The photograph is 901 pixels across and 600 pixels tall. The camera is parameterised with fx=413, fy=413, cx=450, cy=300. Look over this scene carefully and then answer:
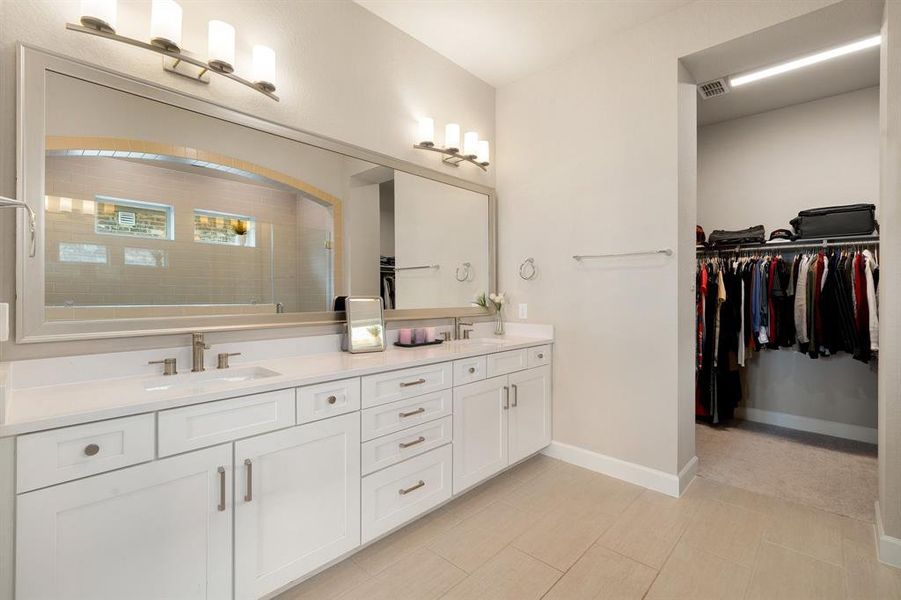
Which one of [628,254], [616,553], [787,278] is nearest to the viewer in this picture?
[616,553]

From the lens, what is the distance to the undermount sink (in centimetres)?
158

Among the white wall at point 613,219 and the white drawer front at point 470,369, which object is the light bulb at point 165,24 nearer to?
the white drawer front at point 470,369

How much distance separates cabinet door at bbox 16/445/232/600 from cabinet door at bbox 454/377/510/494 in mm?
1176

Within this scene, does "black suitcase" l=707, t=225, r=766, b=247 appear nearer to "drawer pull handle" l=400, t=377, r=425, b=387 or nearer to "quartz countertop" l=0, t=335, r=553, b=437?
"quartz countertop" l=0, t=335, r=553, b=437

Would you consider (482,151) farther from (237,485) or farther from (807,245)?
(807,245)

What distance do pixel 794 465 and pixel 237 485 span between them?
11.5 feet

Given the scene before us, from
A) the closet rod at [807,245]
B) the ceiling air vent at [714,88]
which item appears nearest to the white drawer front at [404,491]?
the ceiling air vent at [714,88]

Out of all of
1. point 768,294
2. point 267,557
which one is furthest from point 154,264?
point 768,294

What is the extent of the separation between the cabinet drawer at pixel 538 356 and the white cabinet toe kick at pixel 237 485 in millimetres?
710

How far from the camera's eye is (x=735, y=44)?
2303 mm

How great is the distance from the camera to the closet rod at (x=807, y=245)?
3120 mm

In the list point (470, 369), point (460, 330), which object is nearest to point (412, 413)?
point (470, 369)

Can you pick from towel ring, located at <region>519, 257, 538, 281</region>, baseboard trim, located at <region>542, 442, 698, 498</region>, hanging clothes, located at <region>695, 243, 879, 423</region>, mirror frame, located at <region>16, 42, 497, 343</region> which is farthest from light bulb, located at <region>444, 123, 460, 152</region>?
hanging clothes, located at <region>695, 243, 879, 423</region>

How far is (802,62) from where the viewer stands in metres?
2.82
